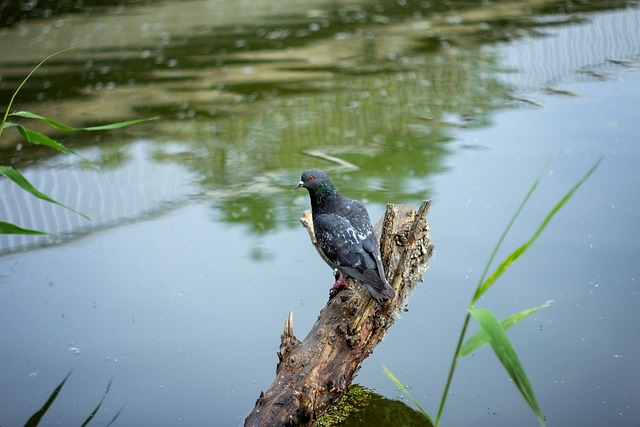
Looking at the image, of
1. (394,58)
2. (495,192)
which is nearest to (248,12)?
(394,58)

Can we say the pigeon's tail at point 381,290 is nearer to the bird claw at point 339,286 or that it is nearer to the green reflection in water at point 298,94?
the bird claw at point 339,286

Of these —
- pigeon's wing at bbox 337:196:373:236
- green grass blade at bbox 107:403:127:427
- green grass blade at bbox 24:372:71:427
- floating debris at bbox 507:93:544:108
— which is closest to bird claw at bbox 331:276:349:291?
pigeon's wing at bbox 337:196:373:236

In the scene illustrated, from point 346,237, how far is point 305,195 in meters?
1.77

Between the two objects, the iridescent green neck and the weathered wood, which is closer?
the weathered wood

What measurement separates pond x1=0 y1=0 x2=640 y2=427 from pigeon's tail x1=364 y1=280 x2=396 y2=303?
0.44m

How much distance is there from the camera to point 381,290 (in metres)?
2.67

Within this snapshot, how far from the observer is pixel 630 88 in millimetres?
5570

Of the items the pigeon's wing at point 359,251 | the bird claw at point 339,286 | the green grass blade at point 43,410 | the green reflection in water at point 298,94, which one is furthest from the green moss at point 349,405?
the green reflection in water at point 298,94

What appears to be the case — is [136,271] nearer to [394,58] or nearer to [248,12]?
[394,58]

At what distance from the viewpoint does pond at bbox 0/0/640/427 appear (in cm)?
312

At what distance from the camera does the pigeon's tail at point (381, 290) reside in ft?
8.76

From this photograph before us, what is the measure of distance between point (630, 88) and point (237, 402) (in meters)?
3.66

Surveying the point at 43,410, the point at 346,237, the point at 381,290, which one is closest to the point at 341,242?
the point at 346,237

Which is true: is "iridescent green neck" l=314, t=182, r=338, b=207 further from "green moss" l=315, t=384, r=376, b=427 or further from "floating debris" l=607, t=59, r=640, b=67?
"floating debris" l=607, t=59, r=640, b=67
